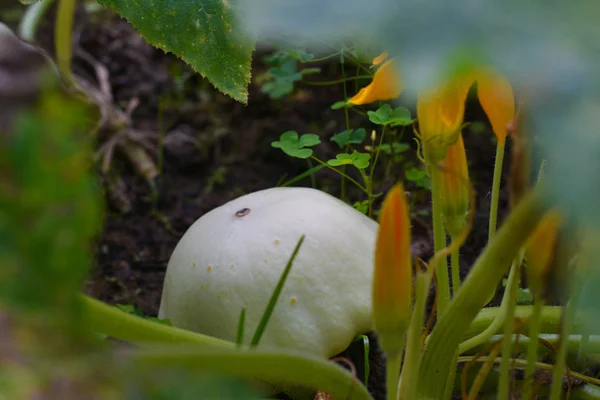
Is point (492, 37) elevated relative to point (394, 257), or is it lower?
elevated

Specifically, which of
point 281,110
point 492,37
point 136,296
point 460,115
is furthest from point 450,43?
point 281,110

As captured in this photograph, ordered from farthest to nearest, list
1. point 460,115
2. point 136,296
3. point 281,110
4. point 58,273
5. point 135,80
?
point 135,80
point 281,110
point 136,296
point 460,115
point 58,273

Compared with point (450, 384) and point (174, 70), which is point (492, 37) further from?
point (174, 70)

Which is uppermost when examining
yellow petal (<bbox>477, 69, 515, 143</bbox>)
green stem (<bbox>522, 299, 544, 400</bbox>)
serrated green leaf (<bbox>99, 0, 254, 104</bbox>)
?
serrated green leaf (<bbox>99, 0, 254, 104</bbox>)

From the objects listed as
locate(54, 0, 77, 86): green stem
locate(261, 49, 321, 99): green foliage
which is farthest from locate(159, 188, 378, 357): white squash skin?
locate(54, 0, 77, 86): green stem

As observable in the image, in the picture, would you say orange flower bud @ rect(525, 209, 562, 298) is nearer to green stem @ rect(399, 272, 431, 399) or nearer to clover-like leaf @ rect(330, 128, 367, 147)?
green stem @ rect(399, 272, 431, 399)

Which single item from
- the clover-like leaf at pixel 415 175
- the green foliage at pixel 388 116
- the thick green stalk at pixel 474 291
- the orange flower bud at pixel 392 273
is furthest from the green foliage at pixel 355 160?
the orange flower bud at pixel 392 273
